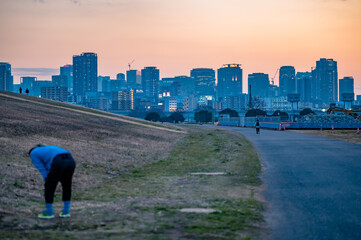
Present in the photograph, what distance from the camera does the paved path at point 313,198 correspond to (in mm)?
9281

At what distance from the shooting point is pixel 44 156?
31.6 ft

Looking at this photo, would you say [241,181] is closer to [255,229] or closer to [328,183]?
[328,183]

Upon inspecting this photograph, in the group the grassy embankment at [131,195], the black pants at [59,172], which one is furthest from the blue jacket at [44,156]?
the grassy embankment at [131,195]

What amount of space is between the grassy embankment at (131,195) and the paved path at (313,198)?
1.80 ft

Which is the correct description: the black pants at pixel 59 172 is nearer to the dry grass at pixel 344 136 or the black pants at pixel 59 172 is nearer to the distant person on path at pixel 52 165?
the distant person on path at pixel 52 165

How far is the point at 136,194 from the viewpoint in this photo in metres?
14.1

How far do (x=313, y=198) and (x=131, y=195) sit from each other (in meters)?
5.10

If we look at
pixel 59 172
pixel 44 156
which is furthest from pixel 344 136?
pixel 44 156

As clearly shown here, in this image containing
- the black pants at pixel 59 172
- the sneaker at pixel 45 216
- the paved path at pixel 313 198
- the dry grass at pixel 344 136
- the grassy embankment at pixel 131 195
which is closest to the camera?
the grassy embankment at pixel 131 195

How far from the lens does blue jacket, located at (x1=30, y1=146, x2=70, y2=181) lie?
9578 mm

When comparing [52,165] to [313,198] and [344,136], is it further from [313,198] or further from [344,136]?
[344,136]

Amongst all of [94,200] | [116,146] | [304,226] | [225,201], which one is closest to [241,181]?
[225,201]

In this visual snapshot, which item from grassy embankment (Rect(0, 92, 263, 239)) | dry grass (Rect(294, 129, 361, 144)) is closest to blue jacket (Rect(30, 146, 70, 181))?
grassy embankment (Rect(0, 92, 263, 239))

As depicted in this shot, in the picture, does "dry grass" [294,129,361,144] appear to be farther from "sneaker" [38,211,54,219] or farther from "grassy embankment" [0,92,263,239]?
"sneaker" [38,211,54,219]
